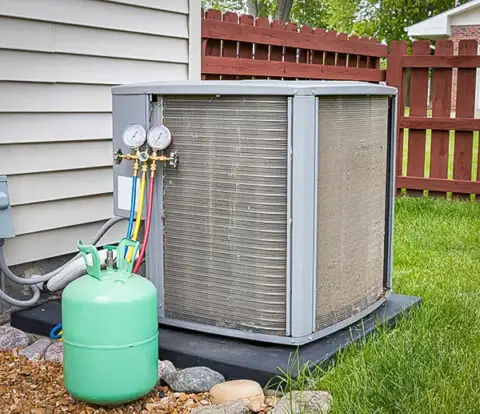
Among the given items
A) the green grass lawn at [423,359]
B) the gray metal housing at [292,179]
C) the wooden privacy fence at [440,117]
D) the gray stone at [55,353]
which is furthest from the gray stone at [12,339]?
the wooden privacy fence at [440,117]

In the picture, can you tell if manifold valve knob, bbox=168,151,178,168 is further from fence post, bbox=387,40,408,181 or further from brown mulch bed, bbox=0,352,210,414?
fence post, bbox=387,40,408,181

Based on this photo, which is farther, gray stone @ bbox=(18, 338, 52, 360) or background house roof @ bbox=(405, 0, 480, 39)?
background house roof @ bbox=(405, 0, 480, 39)

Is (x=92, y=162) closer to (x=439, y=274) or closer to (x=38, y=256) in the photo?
(x=38, y=256)

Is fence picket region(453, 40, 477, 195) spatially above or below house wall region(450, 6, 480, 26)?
below

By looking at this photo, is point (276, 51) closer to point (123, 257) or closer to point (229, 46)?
point (229, 46)

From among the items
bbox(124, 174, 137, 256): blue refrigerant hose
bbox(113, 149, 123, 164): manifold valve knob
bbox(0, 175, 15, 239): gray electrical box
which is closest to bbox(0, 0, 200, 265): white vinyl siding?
bbox(0, 175, 15, 239): gray electrical box

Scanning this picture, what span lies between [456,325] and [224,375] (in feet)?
3.36

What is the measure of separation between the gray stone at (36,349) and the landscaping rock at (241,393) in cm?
81

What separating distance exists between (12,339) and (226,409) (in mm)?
1147

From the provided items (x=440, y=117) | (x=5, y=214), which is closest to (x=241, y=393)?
(x=5, y=214)

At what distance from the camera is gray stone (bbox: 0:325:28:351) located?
2.95 m

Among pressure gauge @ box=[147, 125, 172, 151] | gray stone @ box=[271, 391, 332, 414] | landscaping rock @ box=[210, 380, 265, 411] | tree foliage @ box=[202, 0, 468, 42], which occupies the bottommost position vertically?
landscaping rock @ box=[210, 380, 265, 411]

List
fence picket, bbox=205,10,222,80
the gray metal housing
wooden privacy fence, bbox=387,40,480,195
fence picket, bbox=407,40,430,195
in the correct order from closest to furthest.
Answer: the gray metal housing
fence picket, bbox=205,10,222,80
wooden privacy fence, bbox=387,40,480,195
fence picket, bbox=407,40,430,195

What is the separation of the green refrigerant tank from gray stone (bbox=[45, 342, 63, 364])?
430mm
